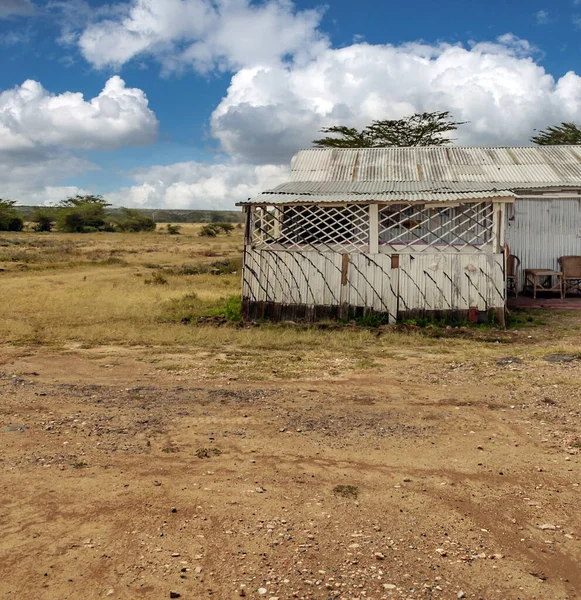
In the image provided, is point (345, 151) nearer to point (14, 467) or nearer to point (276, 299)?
point (276, 299)

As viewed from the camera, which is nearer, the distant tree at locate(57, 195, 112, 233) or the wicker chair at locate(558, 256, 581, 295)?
the wicker chair at locate(558, 256, 581, 295)

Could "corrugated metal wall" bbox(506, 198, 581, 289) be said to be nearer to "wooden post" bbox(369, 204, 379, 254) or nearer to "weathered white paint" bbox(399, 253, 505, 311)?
"weathered white paint" bbox(399, 253, 505, 311)

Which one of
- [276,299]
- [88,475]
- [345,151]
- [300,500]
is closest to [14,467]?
[88,475]

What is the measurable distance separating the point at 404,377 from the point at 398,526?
4196 mm

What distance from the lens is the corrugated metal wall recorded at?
15.4 meters

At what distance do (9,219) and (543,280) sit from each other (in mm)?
50535

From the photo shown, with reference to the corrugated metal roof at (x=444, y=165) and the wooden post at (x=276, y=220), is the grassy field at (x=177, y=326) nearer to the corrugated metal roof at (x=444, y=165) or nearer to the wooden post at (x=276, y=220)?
the wooden post at (x=276, y=220)

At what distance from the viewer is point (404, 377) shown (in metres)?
8.05

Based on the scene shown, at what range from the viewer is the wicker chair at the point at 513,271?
15.4 metres

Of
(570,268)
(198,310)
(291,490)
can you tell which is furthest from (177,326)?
(570,268)

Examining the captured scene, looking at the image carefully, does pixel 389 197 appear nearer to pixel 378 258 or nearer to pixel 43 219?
pixel 378 258

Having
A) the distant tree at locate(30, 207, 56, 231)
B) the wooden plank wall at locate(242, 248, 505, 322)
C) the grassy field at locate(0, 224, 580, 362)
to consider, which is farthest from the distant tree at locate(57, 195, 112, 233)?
the wooden plank wall at locate(242, 248, 505, 322)

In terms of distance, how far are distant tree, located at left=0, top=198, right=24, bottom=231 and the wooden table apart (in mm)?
50210

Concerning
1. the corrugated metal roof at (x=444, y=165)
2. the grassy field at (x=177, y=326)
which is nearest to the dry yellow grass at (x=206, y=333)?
the grassy field at (x=177, y=326)
